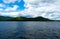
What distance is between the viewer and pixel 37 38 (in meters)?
45.8

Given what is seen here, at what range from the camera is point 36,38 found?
4569 cm

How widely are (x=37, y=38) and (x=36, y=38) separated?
1.23 ft
